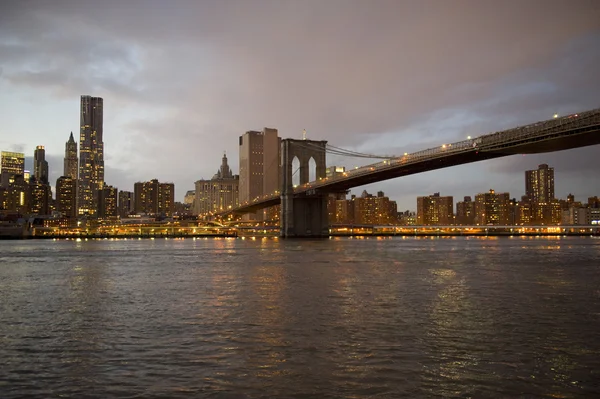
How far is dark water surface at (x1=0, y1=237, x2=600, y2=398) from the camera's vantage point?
8203mm

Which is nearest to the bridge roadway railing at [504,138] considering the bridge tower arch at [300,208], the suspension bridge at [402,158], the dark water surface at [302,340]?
the suspension bridge at [402,158]

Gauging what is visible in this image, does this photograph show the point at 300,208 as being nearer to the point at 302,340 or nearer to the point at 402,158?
the point at 402,158

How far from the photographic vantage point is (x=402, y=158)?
6238 centimetres

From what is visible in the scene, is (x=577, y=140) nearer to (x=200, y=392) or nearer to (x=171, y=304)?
(x=171, y=304)

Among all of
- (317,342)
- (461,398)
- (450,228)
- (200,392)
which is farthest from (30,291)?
(450,228)

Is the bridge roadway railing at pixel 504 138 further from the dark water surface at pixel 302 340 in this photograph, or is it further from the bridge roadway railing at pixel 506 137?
the dark water surface at pixel 302 340

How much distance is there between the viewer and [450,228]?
157 m

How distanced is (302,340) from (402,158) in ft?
174

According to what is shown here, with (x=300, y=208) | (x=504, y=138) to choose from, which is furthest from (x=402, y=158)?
(x=300, y=208)

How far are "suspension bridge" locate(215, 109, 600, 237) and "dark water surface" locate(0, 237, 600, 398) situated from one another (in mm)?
20976

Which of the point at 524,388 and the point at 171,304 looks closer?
the point at 524,388

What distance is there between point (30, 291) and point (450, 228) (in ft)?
479

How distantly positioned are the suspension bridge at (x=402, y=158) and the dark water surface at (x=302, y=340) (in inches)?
826

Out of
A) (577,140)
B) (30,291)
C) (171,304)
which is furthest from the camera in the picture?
(577,140)
